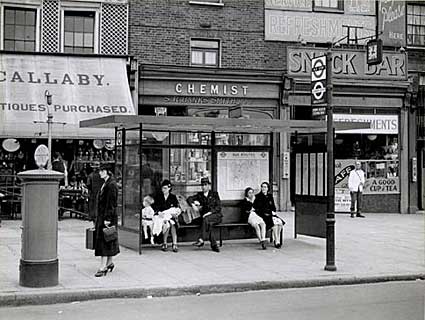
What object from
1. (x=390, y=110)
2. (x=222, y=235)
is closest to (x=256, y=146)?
(x=222, y=235)

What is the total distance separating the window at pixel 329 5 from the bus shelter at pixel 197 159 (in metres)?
8.58

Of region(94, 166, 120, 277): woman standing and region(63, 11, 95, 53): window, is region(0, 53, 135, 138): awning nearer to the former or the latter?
region(63, 11, 95, 53): window

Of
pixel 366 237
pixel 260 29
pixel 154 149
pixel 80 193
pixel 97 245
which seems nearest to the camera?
pixel 97 245

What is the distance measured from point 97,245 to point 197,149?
4.38 metres

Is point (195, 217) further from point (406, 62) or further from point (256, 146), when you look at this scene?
point (406, 62)

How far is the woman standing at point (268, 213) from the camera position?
45.9 feet

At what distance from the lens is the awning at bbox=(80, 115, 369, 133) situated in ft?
40.2

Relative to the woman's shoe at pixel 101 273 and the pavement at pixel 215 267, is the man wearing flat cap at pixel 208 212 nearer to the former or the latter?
the pavement at pixel 215 267

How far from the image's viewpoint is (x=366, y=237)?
1633 centimetres

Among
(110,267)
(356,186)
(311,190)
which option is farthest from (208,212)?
(356,186)

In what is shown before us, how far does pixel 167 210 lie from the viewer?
13406 millimetres

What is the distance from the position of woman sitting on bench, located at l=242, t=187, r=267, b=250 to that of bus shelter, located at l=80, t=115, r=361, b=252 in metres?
0.27

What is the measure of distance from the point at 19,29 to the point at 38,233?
12.1 metres

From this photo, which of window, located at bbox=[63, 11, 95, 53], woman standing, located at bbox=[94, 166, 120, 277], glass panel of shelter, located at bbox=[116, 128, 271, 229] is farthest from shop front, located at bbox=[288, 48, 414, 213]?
woman standing, located at bbox=[94, 166, 120, 277]
